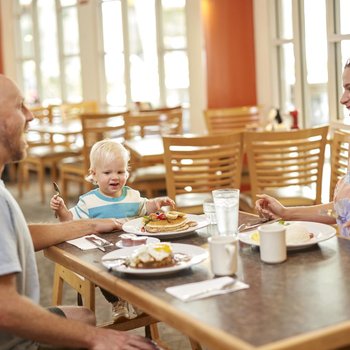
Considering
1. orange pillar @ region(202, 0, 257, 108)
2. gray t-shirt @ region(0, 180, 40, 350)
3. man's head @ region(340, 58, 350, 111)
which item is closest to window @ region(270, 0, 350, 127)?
orange pillar @ region(202, 0, 257, 108)

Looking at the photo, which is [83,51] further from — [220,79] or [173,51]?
[220,79]

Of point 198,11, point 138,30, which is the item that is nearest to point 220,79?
point 198,11

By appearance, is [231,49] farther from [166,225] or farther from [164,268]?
[164,268]

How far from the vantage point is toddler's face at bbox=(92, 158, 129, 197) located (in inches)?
112

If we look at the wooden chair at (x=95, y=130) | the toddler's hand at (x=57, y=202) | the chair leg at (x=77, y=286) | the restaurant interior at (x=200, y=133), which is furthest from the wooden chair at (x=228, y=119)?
the toddler's hand at (x=57, y=202)

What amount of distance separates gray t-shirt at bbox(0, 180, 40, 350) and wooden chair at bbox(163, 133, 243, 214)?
7.29 feet

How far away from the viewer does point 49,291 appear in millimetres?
4480

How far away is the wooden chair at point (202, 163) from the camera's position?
4.23m

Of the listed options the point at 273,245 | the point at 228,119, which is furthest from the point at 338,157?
the point at 228,119

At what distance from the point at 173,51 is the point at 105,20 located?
126 centimetres

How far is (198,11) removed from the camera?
7.36 m

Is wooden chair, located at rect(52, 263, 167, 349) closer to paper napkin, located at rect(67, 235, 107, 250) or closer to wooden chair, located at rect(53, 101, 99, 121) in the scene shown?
paper napkin, located at rect(67, 235, 107, 250)

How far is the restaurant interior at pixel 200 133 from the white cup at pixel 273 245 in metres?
0.03

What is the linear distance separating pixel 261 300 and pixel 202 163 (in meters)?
2.69
